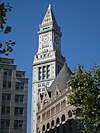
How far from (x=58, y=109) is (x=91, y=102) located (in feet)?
141

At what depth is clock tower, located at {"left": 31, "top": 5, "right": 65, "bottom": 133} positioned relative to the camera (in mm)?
143375

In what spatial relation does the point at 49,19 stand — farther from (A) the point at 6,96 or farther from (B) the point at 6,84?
(A) the point at 6,96

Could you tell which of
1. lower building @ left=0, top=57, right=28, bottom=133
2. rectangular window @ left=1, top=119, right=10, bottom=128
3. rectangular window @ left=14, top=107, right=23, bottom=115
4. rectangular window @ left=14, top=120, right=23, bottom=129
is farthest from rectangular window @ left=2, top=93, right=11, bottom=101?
rectangular window @ left=14, top=120, right=23, bottom=129

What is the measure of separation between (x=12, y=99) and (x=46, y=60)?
68684 mm

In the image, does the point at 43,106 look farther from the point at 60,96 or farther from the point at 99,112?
the point at 99,112

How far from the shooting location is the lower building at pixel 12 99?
78812 millimetres

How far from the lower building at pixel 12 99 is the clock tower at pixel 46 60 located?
178 ft

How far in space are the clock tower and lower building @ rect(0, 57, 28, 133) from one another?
54305mm

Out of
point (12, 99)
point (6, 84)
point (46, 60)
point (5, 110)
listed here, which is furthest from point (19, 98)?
point (46, 60)

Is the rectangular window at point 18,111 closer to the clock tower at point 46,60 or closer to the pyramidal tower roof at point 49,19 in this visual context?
the clock tower at point 46,60

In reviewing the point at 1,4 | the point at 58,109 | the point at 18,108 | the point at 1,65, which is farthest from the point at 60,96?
the point at 1,4

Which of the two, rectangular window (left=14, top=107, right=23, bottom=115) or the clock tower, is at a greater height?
the clock tower

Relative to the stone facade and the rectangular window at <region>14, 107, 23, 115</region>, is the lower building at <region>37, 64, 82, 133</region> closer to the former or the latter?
the stone facade

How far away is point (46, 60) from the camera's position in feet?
488
